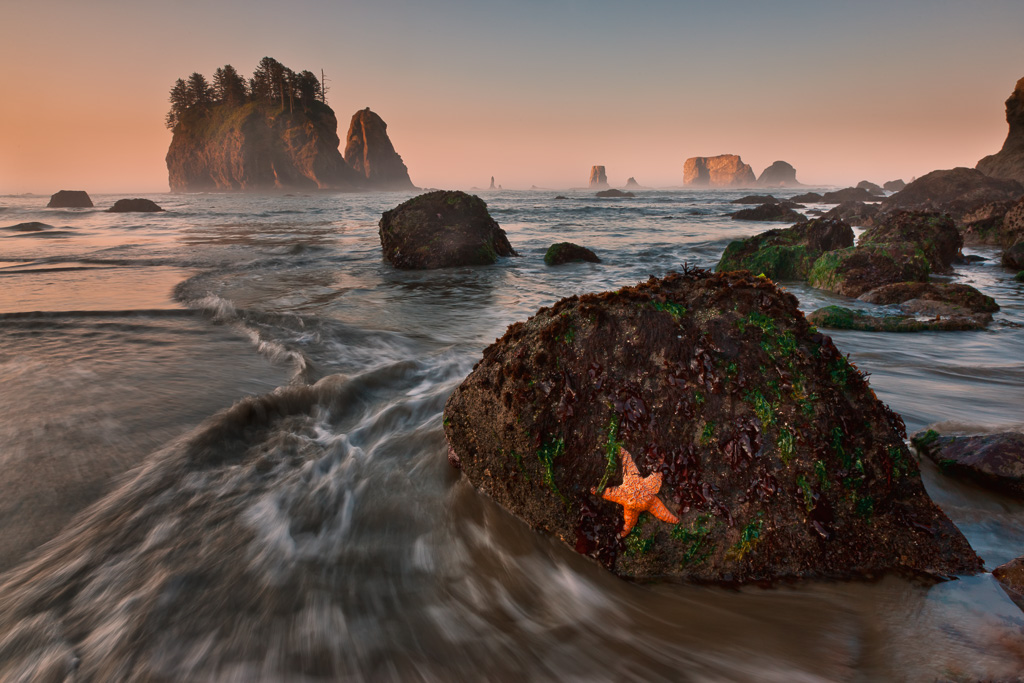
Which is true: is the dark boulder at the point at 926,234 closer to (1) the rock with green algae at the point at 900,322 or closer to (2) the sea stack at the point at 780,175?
(1) the rock with green algae at the point at 900,322

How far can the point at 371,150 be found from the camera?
5153 inches

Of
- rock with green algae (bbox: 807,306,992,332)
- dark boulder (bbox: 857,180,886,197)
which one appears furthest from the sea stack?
rock with green algae (bbox: 807,306,992,332)

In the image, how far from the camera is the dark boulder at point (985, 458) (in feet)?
8.64

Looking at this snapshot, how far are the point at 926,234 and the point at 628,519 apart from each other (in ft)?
40.0

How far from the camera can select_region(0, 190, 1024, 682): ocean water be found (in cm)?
196

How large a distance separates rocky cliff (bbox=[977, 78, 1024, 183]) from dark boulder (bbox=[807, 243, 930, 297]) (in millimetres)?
34414

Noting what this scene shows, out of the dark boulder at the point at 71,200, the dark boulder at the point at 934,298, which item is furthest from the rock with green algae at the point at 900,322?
the dark boulder at the point at 71,200

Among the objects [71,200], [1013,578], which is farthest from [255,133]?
[1013,578]

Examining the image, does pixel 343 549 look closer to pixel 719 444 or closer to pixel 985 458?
pixel 719 444

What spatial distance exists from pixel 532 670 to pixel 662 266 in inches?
454

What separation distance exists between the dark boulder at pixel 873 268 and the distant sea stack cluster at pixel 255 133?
4047 inches

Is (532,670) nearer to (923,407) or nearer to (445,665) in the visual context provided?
(445,665)

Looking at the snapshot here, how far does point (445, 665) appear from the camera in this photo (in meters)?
2.00

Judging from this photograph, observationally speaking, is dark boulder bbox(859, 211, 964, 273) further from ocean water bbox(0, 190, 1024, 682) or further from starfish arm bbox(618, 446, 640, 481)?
starfish arm bbox(618, 446, 640, 481)
